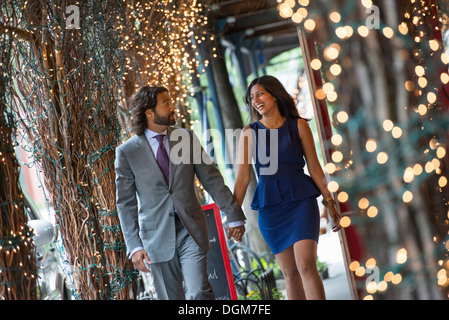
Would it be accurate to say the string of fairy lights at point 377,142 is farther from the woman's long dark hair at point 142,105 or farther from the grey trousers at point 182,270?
the woman's long dark hair at point 142,105

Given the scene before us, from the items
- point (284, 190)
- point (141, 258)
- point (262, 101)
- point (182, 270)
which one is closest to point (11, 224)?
point (141, 258)

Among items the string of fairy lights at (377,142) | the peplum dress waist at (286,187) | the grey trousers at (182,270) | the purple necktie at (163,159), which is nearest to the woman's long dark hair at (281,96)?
the peplum dress waist at (286,187)

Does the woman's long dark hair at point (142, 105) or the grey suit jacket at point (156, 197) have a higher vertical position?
the woman's long dark hair at point (142, 105)

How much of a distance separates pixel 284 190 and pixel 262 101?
62 cm

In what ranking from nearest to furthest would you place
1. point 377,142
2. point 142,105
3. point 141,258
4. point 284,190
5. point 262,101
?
point 377,142
point 141,258
point 142,105
point 284,190
point 262,101

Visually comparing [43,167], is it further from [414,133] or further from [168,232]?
[414,133]

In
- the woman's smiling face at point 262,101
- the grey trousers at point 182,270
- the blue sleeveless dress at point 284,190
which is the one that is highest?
the woman's smiling face at point 262,101

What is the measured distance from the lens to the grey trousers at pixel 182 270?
3.62 meters

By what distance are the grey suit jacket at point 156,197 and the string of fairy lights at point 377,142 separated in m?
1.30

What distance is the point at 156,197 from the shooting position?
3.70 meters

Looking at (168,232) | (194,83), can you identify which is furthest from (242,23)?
(168,232)

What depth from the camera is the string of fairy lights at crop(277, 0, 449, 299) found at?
2488 millimetres

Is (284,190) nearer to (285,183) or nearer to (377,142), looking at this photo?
(285,183)
